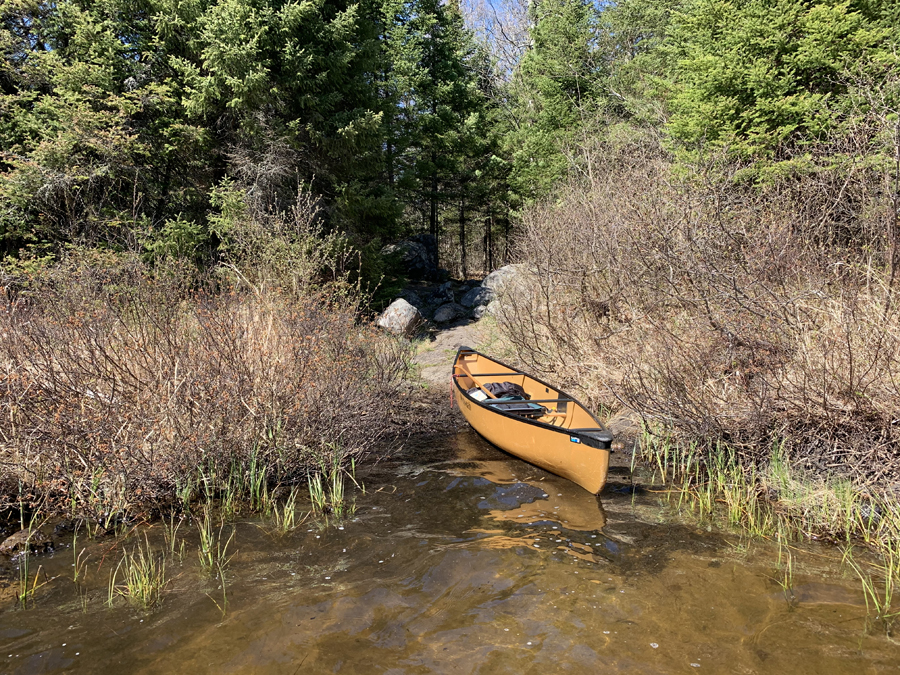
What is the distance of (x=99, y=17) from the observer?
12.6 metres

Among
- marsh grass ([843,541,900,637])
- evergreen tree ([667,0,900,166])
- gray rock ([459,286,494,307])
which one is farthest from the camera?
gray rock ([459,286,494,307])

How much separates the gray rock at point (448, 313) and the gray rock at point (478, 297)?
0.50 metres

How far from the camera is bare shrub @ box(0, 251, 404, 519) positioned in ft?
17.6

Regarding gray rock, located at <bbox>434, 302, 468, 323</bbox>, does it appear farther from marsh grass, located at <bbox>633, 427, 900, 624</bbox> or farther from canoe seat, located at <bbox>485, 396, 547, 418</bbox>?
marsh grass, located at <bbox>633, 427, 900, 624</bbox>

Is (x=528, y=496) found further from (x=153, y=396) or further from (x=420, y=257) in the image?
(x=420, y=257)

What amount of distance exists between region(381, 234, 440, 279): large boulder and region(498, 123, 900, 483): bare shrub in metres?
10.4

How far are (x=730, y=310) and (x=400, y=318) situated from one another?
931cm

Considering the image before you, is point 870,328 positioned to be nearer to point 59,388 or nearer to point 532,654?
point 532,654

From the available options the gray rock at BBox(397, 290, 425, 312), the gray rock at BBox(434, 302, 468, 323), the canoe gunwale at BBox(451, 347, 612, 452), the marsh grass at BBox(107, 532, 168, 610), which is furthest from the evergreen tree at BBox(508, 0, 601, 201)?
the marsh grass at BBox(107, 532, 168, 610)

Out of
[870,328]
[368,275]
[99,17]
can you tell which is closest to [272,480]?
[870,328]

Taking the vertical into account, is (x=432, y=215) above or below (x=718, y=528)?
above

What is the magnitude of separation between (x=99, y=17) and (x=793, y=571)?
1663cm

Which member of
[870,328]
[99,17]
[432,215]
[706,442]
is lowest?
[706,442]

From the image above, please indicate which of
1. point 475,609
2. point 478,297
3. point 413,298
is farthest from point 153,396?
point 413,298
